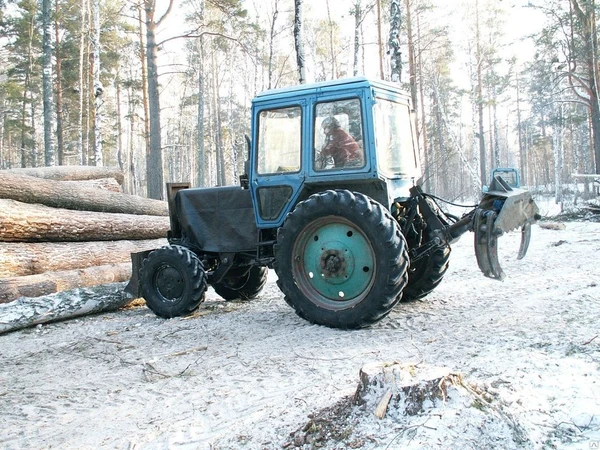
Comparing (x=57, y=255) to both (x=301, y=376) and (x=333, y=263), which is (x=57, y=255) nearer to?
(x=333, y=263)

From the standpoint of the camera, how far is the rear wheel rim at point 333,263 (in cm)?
507

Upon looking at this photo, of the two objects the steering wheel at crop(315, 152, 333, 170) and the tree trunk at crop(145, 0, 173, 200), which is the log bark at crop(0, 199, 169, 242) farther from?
the tree trunk at crop(145, 0, 173, 200)

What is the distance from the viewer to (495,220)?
479 cm

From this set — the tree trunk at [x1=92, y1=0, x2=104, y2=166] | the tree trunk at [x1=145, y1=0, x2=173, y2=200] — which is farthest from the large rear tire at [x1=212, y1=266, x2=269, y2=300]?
the tree trunk at [x1=92, y1=0, x2=104, y2=166]

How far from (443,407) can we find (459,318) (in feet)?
9.30

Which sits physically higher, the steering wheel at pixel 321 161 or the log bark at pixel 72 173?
the log bark at pixel 72 173

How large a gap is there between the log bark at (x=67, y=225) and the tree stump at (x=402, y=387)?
20.6ft

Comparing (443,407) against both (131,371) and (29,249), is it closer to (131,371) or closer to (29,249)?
A: (131,371)

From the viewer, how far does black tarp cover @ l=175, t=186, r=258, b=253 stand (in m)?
6.40

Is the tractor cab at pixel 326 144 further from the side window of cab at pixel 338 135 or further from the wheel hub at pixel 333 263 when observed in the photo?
the wheel hub at pixel 333 263

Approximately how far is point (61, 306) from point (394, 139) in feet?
15.4

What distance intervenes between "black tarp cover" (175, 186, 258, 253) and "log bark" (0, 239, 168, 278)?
2.13m

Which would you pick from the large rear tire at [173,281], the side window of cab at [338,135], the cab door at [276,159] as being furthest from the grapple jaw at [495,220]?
the large rear tire at [173,281]

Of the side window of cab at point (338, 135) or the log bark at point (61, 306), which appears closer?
the side window of cab at point (338, 135)
